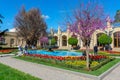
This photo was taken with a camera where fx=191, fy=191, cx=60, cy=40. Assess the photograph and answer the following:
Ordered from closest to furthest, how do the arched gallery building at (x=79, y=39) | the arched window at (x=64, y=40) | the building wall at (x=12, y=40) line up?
the arched gallery building at (x=79, y=39) → the arched window at (x=64, y=40) → the building wall at (x=12, y=40)

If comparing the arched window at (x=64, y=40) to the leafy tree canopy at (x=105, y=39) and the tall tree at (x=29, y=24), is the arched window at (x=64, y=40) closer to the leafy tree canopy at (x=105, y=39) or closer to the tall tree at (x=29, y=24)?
the tall tree at (x=29, y=24)

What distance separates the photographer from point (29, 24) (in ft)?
153

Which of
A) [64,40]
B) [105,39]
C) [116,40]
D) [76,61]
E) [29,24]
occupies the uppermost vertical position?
[29,24]

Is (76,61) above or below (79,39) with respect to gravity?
below

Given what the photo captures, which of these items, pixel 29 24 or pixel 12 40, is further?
pixel 12 40

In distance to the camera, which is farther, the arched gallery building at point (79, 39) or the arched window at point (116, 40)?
the arched window at point (116, 40)

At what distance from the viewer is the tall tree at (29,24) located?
46750mm

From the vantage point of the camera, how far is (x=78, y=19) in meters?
13.2

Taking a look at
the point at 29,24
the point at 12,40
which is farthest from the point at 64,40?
the point at 12,40

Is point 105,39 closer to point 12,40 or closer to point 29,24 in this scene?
point 29,24

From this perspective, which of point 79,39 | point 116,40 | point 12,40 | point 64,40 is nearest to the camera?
point 116,40

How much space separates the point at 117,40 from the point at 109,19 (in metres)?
26.5

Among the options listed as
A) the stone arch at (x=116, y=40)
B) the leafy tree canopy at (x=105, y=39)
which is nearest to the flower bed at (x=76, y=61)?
the leafy tree canopy at (x=105, y=39)

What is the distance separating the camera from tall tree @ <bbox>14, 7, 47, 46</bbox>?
153 feet
